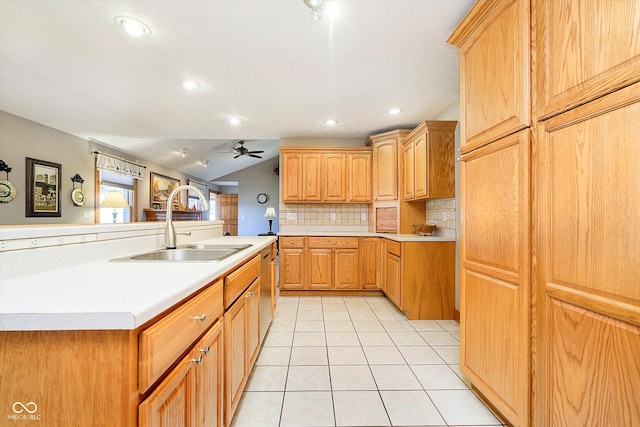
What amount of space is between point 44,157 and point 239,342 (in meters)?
4.46

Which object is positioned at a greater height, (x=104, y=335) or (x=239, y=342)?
(x=104, y=335)

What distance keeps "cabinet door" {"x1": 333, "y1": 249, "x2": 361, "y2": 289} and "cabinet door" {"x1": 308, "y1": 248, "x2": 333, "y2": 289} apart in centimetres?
8

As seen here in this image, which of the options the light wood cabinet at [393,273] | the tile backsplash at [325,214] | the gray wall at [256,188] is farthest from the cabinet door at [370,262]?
the gray wall at [256,188]

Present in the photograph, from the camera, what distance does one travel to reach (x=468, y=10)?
5.52 ft

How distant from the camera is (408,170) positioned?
3.59 meters

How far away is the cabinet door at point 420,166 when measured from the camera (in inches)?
122

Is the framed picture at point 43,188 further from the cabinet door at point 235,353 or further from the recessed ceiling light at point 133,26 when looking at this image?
the cabinet door at point 235,353

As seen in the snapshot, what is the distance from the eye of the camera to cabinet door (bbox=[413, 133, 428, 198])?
309cm

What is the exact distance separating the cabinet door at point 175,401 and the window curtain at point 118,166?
534cm

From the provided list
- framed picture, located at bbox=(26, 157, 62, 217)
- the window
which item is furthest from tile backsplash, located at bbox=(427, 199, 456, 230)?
framed picture, located at bbox=(26, 157, 62, 217)

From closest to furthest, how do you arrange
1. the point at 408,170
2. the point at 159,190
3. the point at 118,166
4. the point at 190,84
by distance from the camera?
1. the point at 190,84
2. the point at 408,170
3. the point at 118,166
4. the point at 159,190

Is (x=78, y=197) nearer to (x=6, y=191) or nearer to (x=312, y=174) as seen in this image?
(x=6, y=191)

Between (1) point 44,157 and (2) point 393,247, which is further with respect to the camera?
(1) point 44,157

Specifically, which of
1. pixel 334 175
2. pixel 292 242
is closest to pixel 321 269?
pixel 292 242
